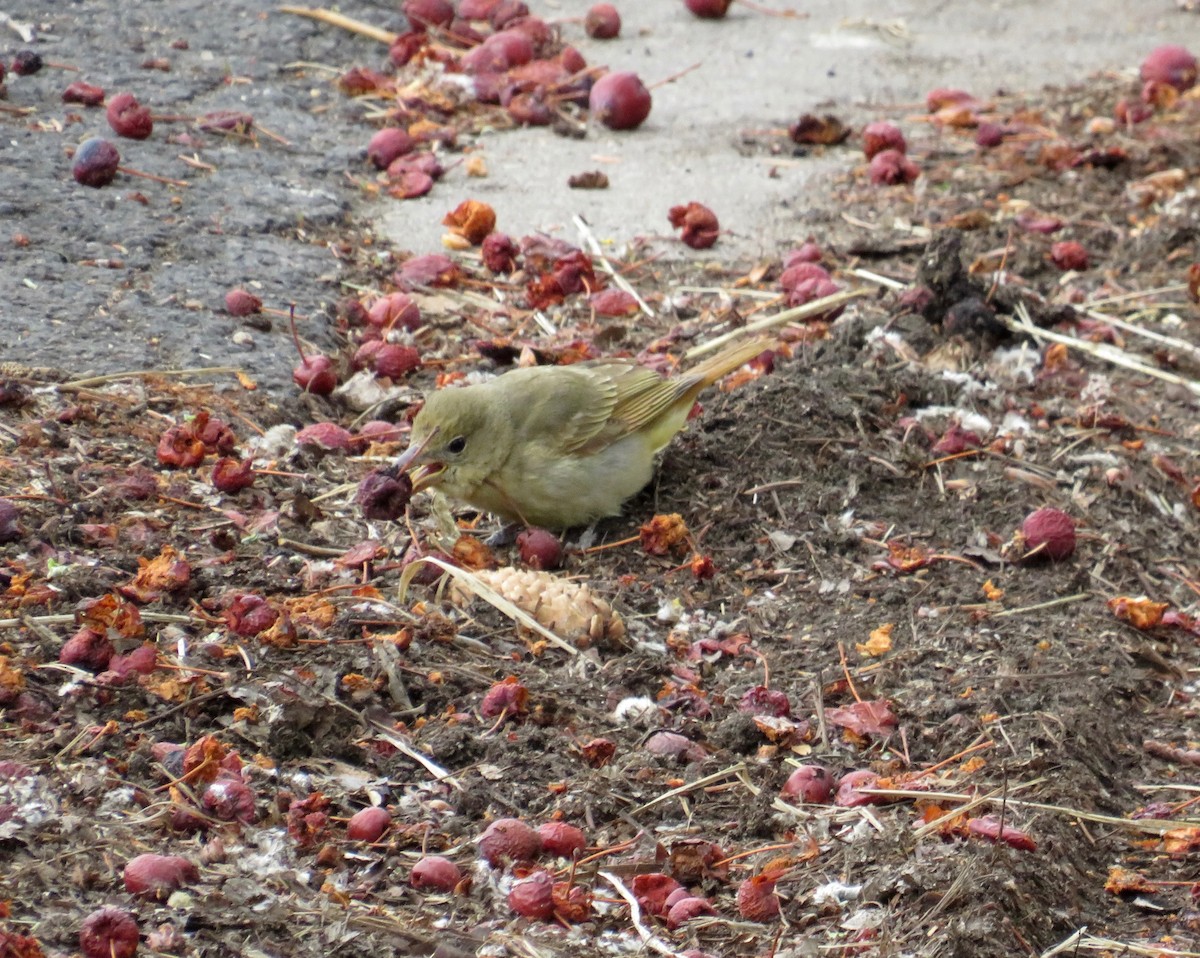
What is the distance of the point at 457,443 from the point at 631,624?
0.86 meters

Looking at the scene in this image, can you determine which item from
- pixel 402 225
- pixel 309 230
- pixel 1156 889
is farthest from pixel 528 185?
pixel 1156 889

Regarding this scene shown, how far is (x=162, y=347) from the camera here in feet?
17.7

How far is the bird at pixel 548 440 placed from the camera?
4.88 m

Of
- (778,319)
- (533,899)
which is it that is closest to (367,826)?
(533,899)

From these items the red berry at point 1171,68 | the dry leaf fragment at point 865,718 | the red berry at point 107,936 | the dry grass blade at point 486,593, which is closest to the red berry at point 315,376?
the dry grass blade at point 486,593

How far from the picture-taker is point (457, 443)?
4.84 m

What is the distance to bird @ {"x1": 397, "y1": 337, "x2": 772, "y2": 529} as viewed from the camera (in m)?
4.88

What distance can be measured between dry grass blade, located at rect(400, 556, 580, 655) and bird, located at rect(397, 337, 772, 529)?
0.50m

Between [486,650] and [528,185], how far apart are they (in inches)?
154

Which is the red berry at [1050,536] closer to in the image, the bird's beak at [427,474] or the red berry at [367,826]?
the bird's beak at [427,474]

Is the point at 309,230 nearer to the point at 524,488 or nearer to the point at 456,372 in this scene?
the point at 456,372

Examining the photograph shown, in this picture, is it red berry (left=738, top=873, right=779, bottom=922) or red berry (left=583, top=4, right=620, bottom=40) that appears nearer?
red berry (left=738, top=873, right=779, bottom=922)

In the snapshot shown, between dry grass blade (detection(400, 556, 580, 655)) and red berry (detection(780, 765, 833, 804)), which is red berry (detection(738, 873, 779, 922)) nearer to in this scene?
red berry (detection(780, 765, 833, 804))

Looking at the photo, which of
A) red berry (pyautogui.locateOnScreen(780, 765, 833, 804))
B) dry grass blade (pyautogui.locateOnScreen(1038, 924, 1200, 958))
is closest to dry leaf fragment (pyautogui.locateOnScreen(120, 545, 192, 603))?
red berry (pyautogui.locateOnScreen(780, 765, 833, 804))
